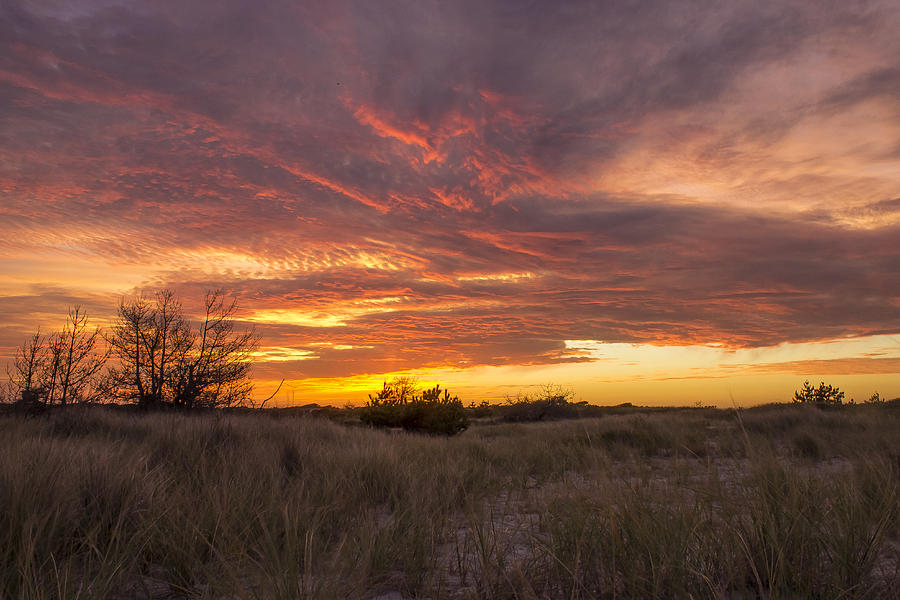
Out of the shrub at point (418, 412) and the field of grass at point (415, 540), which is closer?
the field of grass at point (415, 540)

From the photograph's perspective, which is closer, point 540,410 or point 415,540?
point 415,540

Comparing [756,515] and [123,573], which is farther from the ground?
[756,515]

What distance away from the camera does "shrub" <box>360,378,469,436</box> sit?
17.3 m

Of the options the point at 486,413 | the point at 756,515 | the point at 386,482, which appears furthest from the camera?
the point at 486,413

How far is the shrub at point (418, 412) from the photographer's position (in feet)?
56.7

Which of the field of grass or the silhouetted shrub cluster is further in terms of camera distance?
the silhouetted shrub cluster

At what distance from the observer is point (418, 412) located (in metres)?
17.9

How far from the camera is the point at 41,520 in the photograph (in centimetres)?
306

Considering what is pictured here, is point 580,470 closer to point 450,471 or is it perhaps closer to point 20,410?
point 450,471

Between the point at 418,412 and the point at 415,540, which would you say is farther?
the point at 418,412

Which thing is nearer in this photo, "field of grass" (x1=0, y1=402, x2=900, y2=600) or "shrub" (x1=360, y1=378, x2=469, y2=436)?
"field of grass" (x1=0, y1=402, x2=900, y2=600)

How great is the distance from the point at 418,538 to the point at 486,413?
2979 cm

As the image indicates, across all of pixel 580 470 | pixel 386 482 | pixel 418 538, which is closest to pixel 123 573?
pixel 418 538

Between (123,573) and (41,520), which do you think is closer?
(123,573)
